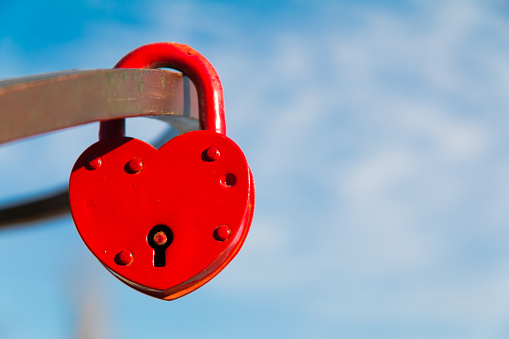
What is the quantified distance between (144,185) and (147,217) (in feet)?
0.34

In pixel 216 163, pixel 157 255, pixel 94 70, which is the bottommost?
pixel 157 255

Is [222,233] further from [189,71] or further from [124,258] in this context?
[189,71]

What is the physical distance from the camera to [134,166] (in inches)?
88.7

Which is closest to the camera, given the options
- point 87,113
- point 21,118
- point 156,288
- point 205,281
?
point 21,118

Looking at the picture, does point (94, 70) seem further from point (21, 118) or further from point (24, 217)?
point (24, 217)

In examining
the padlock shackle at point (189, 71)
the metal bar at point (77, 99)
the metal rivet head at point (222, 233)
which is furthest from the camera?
the padlock shackle at point (189, 71)

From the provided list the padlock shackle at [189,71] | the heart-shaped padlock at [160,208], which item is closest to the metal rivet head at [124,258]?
the heart-shaped padlock at [160,208]

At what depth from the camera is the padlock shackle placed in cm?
240

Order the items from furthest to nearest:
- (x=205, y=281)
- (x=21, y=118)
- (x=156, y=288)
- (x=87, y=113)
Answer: (x=205, y=281) < (x=156, y=288) < (x=87, y=113) < (x=21, y=118)

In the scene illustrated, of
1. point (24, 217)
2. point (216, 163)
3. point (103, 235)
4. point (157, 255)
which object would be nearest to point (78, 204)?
point (103, 235)

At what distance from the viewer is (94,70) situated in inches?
68.3

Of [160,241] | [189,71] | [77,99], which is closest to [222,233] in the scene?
[160,241]

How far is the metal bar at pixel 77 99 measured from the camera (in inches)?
55.2

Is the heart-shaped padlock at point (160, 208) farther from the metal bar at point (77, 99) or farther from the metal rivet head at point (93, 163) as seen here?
the metal bar at point (77, 99)
